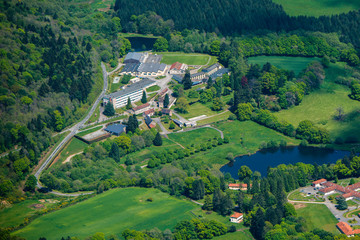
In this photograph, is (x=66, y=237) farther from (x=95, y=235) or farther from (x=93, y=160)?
(x=93, y=160)

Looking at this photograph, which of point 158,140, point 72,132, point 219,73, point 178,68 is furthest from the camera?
point 178,68

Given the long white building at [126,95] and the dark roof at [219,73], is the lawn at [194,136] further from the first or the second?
the dark roof at [219,73]

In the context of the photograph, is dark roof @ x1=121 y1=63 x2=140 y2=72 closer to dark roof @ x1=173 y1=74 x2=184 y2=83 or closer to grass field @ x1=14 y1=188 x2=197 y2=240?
dark roof @ x1=173 y1=74 x2=184 y2=83

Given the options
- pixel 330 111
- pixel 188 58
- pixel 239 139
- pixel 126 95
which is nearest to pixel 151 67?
pixel 188 58

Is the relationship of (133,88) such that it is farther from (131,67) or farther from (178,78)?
(131,67)

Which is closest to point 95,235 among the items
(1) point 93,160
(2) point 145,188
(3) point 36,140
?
(2) point 145,188

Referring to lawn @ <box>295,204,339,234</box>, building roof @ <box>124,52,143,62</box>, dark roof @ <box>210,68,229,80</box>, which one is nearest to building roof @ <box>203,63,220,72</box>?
dark roof @ <box>210,68,229,80</box>
